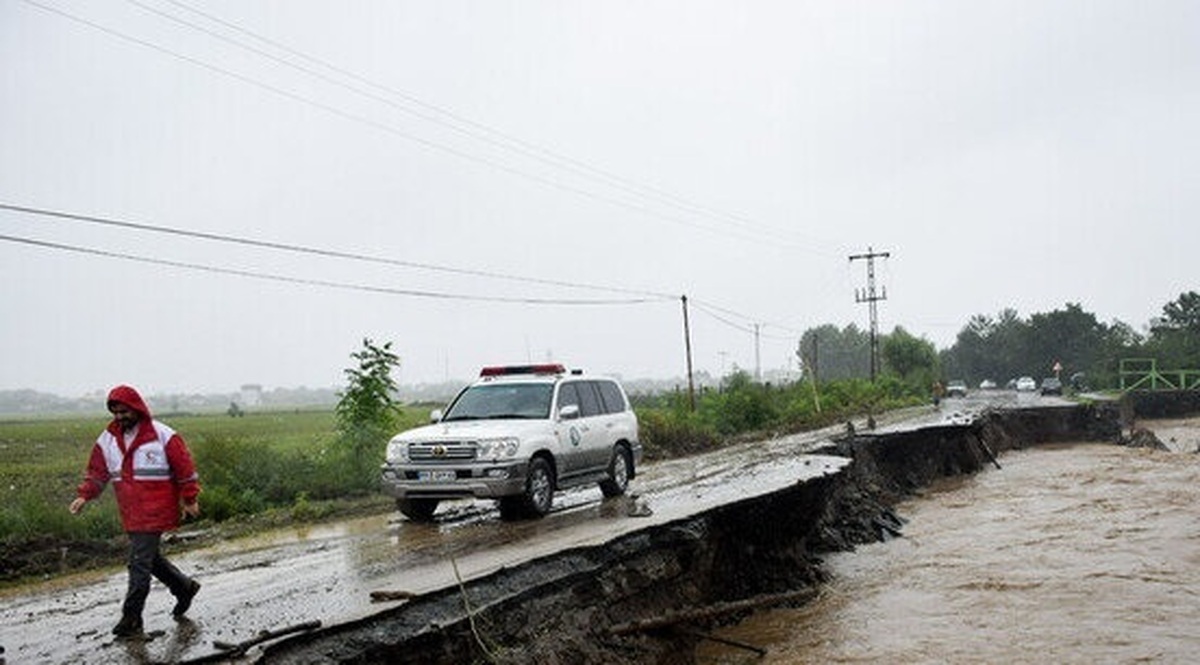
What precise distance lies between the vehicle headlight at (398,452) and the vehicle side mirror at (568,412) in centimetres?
208

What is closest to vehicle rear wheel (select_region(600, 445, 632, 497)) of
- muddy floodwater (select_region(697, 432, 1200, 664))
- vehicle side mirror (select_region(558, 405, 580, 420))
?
vehicle side mirror (select_region(558, 405, 580, 420))

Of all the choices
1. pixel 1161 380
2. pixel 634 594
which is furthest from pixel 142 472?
pixel 1161 380

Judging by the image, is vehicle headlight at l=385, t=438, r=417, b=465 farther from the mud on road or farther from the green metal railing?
the green metal railing

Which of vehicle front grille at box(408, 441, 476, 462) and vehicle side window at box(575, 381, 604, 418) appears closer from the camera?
vehicle front grille at box(408, 441, 476, 462)

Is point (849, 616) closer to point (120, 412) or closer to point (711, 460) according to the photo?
point (120, 412)

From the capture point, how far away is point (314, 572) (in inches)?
386

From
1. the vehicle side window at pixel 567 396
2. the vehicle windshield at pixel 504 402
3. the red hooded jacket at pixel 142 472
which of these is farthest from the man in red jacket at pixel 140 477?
the vehicle side window at pixel 567 396

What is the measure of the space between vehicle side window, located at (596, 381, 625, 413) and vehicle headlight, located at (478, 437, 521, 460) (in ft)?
9.65

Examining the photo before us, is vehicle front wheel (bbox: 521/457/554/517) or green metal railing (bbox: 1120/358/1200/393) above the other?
green metal railing (bbox: 1120/358/1200/393)

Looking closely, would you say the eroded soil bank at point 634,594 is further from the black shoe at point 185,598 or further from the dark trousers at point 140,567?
the black shoe at point 185,598

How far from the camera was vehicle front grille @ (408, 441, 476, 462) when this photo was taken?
12.1m

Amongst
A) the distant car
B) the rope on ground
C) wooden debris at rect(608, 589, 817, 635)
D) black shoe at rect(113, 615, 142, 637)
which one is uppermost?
the distant car

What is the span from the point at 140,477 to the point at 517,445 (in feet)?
18.4

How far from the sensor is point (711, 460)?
76.5ft
